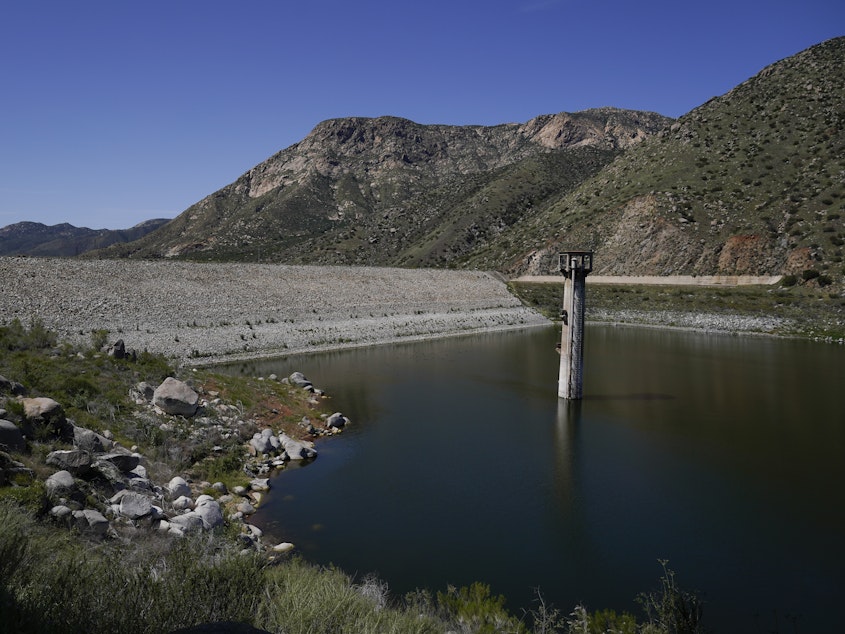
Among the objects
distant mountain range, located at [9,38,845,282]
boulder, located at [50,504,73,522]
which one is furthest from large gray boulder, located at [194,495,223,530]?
distant mountain range, located at [9,38,845,282]

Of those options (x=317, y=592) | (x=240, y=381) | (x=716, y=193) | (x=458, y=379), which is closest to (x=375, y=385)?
(x=458, y=379)

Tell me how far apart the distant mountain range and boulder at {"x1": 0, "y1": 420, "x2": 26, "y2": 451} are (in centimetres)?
5647

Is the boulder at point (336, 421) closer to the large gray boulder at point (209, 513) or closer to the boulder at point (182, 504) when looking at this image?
the boulder at point (182, 504)

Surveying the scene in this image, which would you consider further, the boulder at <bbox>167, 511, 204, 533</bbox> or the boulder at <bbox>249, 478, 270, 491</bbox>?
the boulder at <bbox>249, 478, 270, 491</bbox>

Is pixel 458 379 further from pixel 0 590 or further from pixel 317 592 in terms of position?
pixel 0 590

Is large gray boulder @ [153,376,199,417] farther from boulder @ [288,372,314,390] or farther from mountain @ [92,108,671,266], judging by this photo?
mountain @ [92,108,671,266]

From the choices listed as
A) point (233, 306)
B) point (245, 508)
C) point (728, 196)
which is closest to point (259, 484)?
point (245, 508)

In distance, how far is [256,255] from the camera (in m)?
102

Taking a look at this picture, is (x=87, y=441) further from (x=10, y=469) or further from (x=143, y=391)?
(x=143, y=391)

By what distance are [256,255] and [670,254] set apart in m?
70.5

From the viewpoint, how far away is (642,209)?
214 ft

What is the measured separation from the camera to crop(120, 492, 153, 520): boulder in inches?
365

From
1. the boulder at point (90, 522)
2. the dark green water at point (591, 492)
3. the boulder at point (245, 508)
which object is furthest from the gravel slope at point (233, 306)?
the boulder at point (90, 522)

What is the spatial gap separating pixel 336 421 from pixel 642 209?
56946 millimetres
